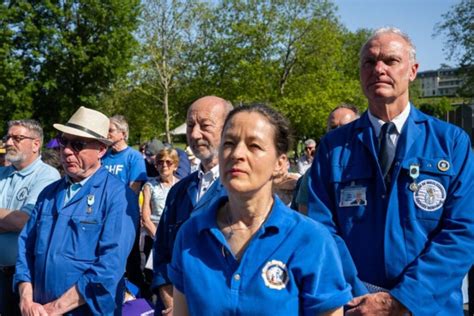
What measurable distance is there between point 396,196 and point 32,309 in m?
2.56

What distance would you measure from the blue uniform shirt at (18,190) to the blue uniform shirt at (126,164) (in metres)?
1.98

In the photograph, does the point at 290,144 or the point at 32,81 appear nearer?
the point at 290,144

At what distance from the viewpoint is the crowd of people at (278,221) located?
6.86 ft

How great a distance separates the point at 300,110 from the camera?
1345 inches

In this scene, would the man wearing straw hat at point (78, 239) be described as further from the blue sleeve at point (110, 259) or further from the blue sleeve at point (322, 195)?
the blue sleeve at point (322, 195)

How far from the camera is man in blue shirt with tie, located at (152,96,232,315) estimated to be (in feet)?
11.1

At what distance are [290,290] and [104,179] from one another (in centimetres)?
230

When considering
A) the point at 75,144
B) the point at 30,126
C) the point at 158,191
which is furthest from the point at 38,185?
the point at 158,191

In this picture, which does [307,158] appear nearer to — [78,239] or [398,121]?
[78,239]

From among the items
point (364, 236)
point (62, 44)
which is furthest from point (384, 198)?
point (62, 44)

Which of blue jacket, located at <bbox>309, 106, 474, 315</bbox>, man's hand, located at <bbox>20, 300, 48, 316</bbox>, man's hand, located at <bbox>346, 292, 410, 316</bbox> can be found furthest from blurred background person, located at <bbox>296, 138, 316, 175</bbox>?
man's hand, located at <bbox>346, 292, 410, 316</bbox>

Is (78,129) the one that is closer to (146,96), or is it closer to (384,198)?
(384,198)

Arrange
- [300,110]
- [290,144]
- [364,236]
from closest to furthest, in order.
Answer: [290,144], [364,236], [300,110]

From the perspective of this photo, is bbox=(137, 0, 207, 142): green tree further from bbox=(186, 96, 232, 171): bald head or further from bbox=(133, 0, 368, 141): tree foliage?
bbox=(186, 96, 232, 171): bald head
